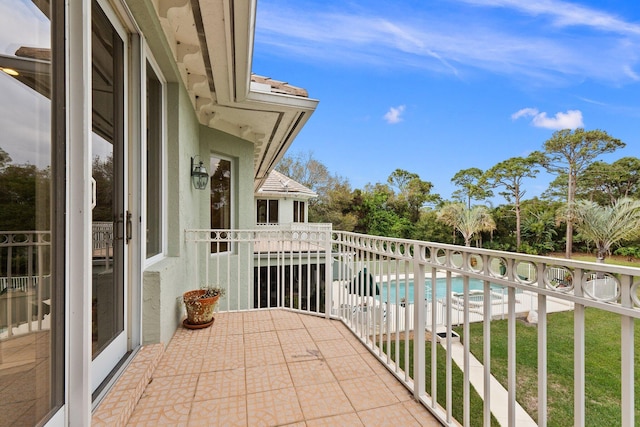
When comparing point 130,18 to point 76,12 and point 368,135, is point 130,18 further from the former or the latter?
point 368,135

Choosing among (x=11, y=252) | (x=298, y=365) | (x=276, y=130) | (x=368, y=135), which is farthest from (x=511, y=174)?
(x=11, y=252)

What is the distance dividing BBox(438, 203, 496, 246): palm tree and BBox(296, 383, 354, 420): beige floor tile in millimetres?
23231

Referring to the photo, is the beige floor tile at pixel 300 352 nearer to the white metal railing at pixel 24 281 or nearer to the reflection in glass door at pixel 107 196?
the reflection in glass door at pixel 107 196

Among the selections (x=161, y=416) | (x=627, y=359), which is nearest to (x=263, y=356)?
(x=161, y=416)

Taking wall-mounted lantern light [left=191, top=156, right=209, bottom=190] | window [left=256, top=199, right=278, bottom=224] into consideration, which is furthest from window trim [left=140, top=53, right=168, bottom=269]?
window [left=256, top=199, right=278, bottom=224]

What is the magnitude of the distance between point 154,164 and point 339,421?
99.4 inches

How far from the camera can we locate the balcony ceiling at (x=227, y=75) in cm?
213

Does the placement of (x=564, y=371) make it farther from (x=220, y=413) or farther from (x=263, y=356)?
(x=220, y=413)

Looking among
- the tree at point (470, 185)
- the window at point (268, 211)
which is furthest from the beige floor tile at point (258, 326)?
the tree at point (470, 185)

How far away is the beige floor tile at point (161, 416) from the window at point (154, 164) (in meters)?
1.16

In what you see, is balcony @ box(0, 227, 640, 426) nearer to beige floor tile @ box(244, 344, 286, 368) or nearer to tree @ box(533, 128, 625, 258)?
beige floor tile @ box(244, 344, 286, 368)

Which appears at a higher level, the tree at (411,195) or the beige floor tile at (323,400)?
the tree at (411,195)

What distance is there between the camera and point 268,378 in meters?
2.13

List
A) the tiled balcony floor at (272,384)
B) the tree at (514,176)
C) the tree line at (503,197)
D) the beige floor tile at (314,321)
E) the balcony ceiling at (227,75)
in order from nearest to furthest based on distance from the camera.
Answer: the tiled balcony floor at (272,384), the balcony ceiling at (227,75), the beige floor tile at (314,321), the tree line at (503,197), the tree at (514,176)
